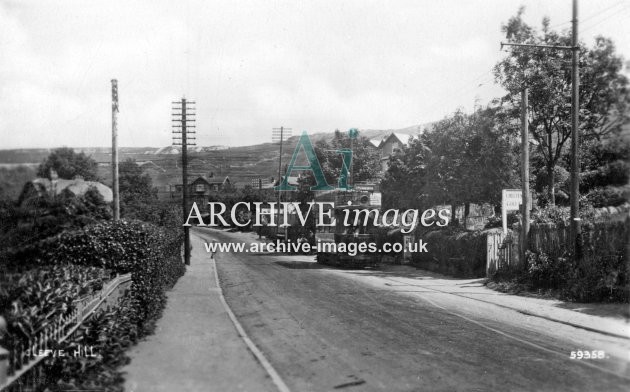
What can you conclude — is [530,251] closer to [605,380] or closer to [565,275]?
[565,275]

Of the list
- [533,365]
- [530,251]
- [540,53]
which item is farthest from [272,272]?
[533,365]

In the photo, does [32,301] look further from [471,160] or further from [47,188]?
[471,160]

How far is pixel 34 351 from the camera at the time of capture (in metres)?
5.16

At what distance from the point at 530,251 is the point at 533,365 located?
9126 mm

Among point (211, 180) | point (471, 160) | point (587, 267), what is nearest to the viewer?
point (587, 267)

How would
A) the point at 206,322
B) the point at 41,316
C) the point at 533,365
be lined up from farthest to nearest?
the point at 206,322 → the point at 533,365 → the point at 41,316

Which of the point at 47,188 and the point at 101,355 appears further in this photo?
the point at 47,188

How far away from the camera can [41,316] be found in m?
5.50

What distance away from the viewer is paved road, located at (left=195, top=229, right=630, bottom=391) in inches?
277

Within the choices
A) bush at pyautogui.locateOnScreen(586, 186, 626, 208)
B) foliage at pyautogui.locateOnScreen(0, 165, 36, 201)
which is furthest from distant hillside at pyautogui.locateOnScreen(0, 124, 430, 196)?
bush at pyautogui.locateOnScreen(586, 186, 626, 208)

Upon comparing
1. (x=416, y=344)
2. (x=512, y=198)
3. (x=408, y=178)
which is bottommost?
(x=416, y=344)

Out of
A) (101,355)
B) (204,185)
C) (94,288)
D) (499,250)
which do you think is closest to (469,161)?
(499,250)

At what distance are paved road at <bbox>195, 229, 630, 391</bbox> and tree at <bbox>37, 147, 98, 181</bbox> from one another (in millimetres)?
4689

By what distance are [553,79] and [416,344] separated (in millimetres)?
15047
